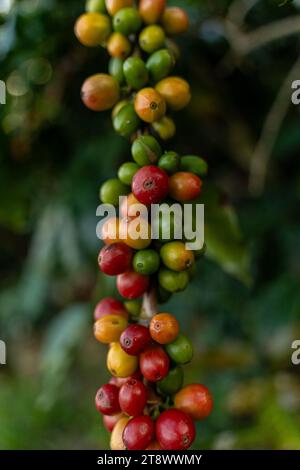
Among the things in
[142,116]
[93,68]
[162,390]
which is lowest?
[162,390]

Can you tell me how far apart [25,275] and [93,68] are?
676mm

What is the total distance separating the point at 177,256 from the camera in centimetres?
57

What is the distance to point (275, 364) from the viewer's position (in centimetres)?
141

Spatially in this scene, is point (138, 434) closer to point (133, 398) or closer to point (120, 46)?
point (133, 398)

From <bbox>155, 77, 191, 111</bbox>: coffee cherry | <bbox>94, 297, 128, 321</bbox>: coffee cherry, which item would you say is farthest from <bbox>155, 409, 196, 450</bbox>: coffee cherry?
<bbox>155, 77, 191, 111</bbox>: coffee cherry

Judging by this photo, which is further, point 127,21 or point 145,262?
point 127,21

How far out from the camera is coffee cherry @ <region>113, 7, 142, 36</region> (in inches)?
26.8

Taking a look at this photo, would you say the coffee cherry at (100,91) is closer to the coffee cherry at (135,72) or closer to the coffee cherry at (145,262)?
the coffee cherry at (135,72)

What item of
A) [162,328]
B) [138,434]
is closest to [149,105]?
[162,328]

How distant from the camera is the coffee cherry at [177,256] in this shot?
568mm

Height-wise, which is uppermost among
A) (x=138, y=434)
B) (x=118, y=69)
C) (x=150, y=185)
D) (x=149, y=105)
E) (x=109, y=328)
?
(x=118, y=69)

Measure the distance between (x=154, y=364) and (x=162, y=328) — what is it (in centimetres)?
4

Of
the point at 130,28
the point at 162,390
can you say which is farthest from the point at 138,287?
the point at 130,28

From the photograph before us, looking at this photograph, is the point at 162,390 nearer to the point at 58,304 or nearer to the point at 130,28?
the point at 130,28
